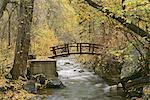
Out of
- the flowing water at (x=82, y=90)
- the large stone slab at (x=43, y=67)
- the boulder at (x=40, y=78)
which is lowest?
the flowing water at (x=82, y=90)

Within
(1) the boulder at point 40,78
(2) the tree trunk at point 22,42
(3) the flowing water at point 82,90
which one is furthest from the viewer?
(1) the boulder at point 40,78

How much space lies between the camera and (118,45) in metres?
18.2

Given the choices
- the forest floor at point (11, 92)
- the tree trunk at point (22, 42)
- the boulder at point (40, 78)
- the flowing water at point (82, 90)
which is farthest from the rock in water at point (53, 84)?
the forest floor at point (11, 92)

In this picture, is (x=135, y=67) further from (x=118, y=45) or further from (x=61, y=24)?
(x=61, y=24)

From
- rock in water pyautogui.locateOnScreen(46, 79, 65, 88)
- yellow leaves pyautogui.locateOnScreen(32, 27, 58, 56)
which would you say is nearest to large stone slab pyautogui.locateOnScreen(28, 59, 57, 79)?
rock in water pyautogui.locateOnScreen(46, 79, 65, 88)

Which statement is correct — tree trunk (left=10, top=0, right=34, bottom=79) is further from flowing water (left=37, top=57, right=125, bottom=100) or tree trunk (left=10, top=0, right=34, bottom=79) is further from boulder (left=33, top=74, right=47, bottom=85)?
boulder (left=33, top=74, right=47, bottom=85)

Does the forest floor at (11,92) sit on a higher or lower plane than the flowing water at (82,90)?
higher

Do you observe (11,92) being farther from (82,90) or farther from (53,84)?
(53,84)

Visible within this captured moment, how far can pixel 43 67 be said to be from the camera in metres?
20.0

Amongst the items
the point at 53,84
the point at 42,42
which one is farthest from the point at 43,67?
the point at 42,42

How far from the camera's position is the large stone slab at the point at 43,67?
774 inches

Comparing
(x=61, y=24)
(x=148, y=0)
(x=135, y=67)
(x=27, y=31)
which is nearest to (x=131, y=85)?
(x=135, y=67)

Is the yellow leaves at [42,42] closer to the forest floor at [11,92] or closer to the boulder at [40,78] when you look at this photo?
the boulder at [40,78]

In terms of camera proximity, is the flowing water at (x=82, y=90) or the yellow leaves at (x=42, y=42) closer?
the flowing water at (x=82, y=90)
